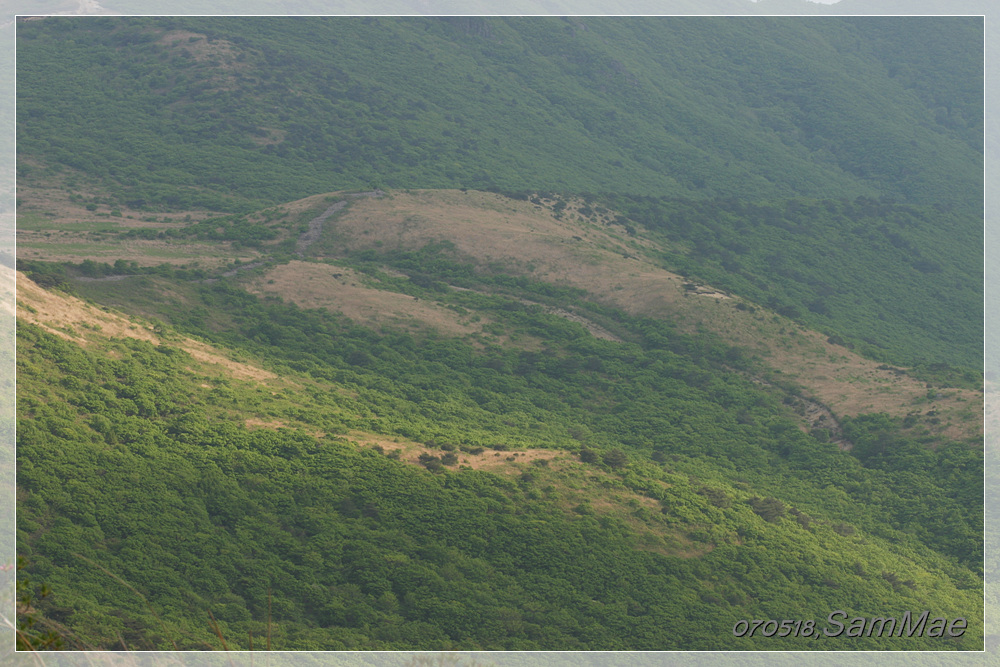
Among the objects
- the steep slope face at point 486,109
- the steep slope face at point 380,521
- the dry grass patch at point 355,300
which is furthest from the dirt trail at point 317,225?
the steep slope face at point 380,521

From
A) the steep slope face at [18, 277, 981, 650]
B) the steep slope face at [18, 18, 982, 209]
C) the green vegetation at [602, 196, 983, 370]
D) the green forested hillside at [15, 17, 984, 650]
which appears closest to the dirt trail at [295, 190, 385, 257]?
the green forested hillside at [15, 17, 984, 650]

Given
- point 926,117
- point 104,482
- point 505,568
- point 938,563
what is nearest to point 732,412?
point 938,563

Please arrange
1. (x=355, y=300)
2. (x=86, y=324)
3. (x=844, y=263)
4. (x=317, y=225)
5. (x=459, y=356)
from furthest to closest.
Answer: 1. (x=844, y=263)
2. (x=317, y=225)
3. (x=355, y=300)
4. (x=459, y=356)
5. (x=86, y=324)

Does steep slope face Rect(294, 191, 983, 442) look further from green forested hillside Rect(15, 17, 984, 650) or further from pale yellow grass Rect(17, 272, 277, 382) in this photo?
pale yellow grass Rect(17, 272, 277, 382)

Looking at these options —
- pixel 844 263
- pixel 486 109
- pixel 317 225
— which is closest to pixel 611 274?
pixel 317 225

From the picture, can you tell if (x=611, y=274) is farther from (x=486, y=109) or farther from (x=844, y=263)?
(x=486, y=109)

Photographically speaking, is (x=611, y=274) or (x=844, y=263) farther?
(x=844, y=263)

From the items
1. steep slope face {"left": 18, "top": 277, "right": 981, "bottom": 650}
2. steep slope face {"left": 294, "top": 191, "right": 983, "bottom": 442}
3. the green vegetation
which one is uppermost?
the green vegetation

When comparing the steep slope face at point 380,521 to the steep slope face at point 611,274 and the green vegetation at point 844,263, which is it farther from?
the green vegetation at point 844,263

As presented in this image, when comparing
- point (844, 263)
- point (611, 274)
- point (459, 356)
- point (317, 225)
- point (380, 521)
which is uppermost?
point (844, 263)
